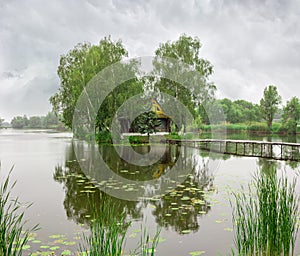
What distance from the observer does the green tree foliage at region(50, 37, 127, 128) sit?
23653 millimetres

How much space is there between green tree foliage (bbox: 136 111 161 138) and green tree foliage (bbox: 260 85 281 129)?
93.8 feet

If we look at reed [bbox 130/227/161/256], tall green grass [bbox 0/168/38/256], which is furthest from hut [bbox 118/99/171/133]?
reed [bbox 130/227/161/256]

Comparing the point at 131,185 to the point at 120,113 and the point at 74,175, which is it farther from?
the point at 120,113

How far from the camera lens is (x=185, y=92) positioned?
29047 millimetres

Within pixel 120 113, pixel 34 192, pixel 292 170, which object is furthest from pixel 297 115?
pixel 34 192

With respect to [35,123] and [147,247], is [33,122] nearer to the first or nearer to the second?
[35,123]

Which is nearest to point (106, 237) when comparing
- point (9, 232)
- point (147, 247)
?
point (9, 232)

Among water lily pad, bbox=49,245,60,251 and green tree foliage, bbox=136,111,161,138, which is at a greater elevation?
green tree foliage, bbox=136,111,161,138

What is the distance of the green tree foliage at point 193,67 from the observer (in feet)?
95.7

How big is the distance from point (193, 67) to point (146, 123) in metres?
7.78

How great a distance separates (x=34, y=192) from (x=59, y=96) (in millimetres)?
24301

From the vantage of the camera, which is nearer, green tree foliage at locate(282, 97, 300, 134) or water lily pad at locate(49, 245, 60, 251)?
water lily pad at locate(49, 245, 60, 251)

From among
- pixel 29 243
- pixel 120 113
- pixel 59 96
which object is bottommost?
pixel 29 243

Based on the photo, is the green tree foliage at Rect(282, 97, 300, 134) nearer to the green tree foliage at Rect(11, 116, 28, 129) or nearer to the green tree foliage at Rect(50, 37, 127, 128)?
the green tree foliage at Rect(50, 37, 127, 128)
